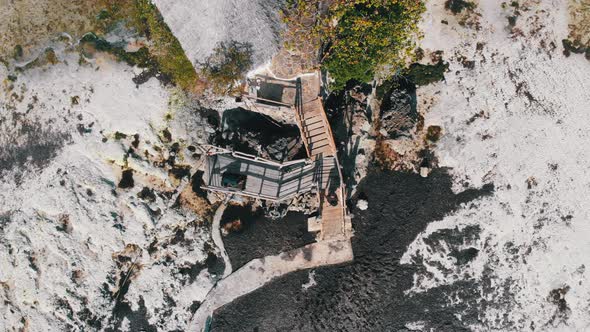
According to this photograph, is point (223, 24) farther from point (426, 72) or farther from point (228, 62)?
point (426, 72)

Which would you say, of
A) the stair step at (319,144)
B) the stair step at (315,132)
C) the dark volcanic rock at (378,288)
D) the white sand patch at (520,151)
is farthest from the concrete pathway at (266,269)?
the white sand patch at (520,151)

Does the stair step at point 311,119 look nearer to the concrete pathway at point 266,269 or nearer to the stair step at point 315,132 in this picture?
the stair step at point 315,132

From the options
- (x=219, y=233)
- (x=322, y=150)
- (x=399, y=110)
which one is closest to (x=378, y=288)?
(x=322, y=150)

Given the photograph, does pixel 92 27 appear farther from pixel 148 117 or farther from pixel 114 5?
pixel 148 117

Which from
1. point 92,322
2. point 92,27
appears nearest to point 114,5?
point 92,27

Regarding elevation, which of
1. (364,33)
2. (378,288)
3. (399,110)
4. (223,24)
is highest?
(223,24)

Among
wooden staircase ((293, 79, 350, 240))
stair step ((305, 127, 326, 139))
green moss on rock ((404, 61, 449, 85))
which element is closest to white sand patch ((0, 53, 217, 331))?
wooden staircase ((293, 79, 350, 240))
